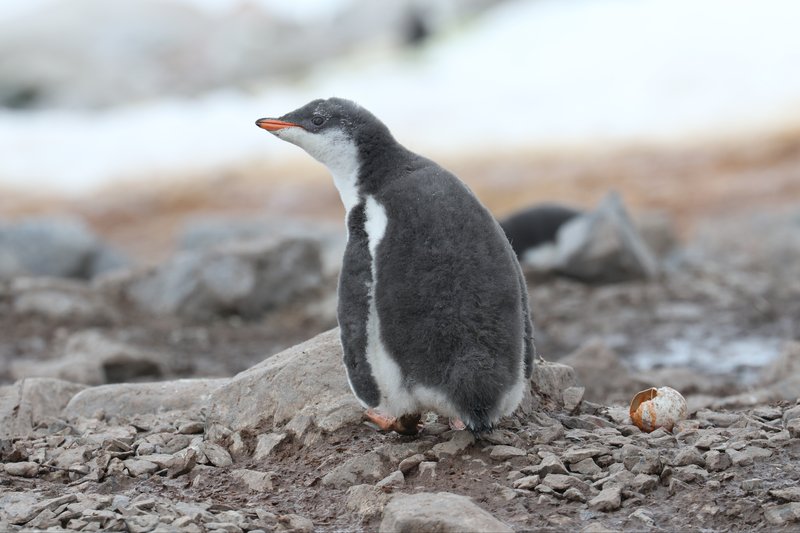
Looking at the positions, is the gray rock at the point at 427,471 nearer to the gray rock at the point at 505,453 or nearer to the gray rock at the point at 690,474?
the gray rock at the point at 505,453

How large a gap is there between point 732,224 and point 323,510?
35.6 feet

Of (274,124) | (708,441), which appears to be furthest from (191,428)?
(708,441)

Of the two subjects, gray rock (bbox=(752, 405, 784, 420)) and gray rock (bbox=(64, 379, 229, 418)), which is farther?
gray rock (bbox=(64, 379, 229, 418))

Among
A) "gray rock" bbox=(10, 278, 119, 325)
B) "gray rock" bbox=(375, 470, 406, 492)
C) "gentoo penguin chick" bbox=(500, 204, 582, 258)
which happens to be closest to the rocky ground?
"gray rock" bbox=(375, 470, 406, 492)

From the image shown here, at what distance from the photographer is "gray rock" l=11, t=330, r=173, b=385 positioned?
20.9 feet

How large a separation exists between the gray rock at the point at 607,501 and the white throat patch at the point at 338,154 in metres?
1.19

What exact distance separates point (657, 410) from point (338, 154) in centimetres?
143

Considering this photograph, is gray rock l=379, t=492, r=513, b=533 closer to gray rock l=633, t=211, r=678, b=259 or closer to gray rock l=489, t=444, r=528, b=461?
gray rock l=489, t=444, r=528, b=461

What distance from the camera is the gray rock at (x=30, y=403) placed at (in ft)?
13.3

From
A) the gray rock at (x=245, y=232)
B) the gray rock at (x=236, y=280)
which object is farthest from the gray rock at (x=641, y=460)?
the gray rock at (x=245, y=232)

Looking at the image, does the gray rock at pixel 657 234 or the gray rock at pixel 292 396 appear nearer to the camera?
the gray rock at pixel 292 396

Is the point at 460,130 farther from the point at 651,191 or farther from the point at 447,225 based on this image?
the point at 447,225

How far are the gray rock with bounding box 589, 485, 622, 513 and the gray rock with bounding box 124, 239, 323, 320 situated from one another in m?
6.16

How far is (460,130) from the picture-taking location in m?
20.6
